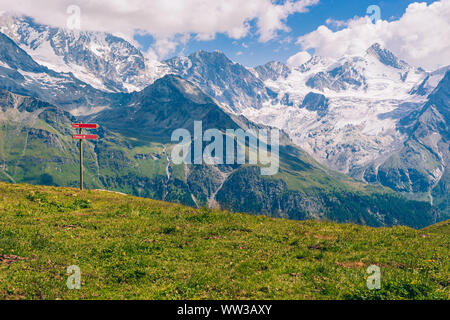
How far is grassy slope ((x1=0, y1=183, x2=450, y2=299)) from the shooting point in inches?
563

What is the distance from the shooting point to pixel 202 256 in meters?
19.2

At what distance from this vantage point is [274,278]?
15.7 meters

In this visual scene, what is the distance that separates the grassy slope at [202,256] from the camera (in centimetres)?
1429

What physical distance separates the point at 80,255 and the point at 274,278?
11.2m

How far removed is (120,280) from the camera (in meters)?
15.9
